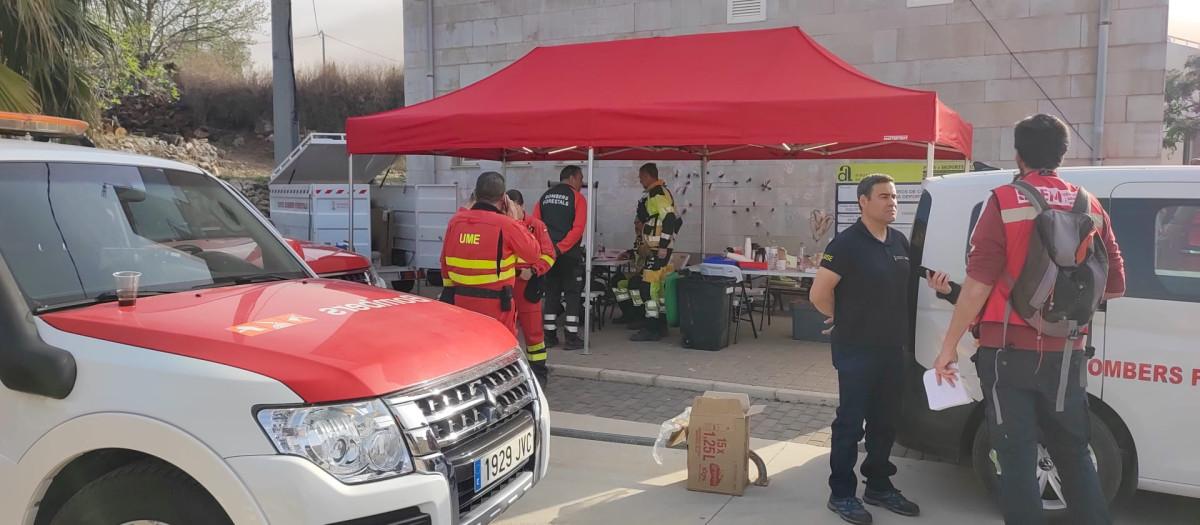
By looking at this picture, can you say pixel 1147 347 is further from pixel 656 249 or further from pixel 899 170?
pixel 899 170

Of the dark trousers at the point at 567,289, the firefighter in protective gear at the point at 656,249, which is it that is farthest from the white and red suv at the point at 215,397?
the firefighter in protective gear at the point at 656,249

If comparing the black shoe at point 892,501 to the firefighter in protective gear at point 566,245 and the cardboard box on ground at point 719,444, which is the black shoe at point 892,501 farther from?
the firefighter in protective gear at point 566,245

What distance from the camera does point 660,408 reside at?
6.22m

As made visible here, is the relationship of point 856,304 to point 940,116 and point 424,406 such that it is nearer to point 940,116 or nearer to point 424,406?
point 424,406

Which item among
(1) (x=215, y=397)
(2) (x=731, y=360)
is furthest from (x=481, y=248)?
(2) (x=731, y=360)

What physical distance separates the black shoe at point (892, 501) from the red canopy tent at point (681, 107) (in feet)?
11.0

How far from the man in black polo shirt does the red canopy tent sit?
2947 millimetres

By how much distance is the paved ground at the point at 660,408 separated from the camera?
5.56 metres

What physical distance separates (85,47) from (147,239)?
602 cm

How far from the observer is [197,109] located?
39.2m

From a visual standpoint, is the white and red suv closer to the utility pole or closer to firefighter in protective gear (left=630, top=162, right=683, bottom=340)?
firefighter in protective gear (left=630, top=162, right=683, bottom=340)

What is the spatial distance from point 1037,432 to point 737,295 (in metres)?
5.81

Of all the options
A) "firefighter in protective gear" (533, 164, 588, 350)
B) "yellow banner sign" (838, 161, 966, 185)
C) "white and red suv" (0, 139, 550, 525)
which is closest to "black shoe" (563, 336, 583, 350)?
"firefighter in protective gear" (533, 164, 588, 350)

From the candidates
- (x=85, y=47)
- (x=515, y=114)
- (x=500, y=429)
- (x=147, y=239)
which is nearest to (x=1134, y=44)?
(x=515, y=114)
